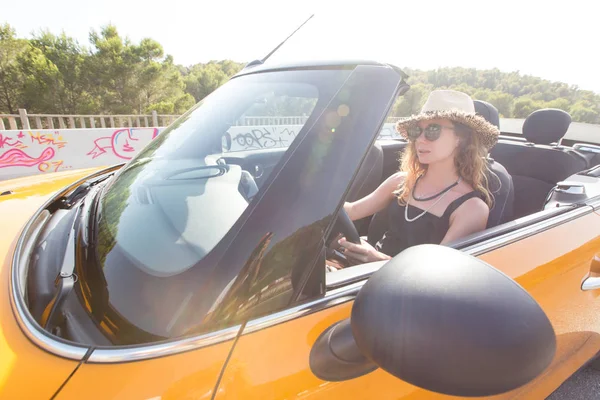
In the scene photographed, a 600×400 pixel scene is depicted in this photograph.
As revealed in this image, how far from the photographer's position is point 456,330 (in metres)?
0.57

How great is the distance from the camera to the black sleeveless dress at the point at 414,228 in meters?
1.80

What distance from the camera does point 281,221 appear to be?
843 mm

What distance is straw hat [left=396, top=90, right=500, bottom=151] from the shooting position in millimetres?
1826

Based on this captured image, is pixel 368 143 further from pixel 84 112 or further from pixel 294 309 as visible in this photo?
pixel 84 112

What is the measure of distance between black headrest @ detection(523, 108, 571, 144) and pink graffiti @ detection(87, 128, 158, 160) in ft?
29.4

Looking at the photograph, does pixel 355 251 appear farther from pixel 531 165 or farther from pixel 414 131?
pixel 531 165

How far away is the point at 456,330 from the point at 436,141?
4.76 ft

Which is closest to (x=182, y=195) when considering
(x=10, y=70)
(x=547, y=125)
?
(x=547, y=125)

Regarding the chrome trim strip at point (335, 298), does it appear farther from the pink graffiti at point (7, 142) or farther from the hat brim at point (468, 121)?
the pink graffiti at point (7, 142)

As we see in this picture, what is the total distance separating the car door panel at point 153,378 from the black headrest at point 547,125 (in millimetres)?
2846

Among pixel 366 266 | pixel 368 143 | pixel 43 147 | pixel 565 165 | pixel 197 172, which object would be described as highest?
pixel 368 143

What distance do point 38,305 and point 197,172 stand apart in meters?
0.57

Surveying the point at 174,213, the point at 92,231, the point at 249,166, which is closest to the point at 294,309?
the point at 174,213

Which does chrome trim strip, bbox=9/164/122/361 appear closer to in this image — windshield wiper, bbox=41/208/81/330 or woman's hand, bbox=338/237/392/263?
windshield wiper, bbox=41/208/81/330
